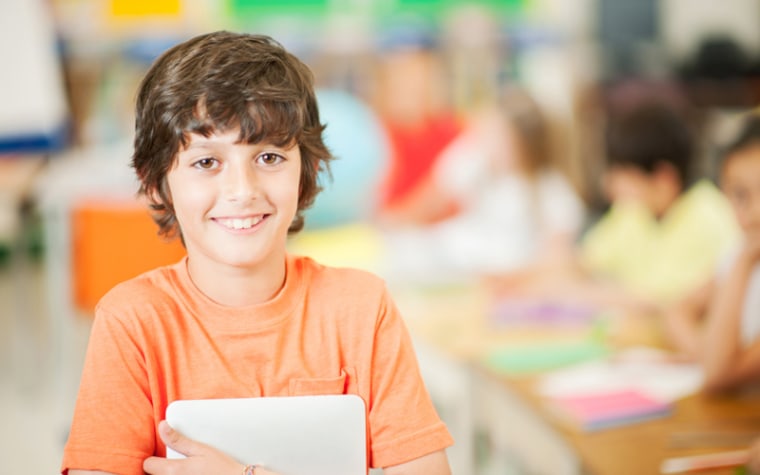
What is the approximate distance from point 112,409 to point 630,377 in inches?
45.3

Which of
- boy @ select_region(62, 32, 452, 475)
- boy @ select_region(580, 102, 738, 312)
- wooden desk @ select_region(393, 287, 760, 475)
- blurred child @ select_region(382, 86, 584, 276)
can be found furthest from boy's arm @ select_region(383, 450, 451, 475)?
blurred child @ select_region(382, 86, 584, 276)

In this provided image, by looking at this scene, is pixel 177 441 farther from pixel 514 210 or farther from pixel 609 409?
pixel 514 210

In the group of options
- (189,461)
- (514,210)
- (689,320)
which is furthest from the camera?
(514,210)

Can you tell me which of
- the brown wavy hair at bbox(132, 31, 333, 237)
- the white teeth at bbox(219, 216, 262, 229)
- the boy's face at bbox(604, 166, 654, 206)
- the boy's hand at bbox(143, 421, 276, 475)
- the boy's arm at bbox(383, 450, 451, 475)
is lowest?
the boy's arm at bbox(383, 450, 451, 475)

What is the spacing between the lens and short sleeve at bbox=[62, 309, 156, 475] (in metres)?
0.92

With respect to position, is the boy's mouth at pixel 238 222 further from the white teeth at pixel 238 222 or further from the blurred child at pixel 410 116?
the blurred child at pixel 410 116

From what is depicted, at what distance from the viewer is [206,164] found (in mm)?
935

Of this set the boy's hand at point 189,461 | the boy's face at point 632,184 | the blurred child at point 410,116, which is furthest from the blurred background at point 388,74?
the boy's hand at point 189,461

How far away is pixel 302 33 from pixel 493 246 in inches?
110

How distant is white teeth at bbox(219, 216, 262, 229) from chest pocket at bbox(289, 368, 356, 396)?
161 millimetres

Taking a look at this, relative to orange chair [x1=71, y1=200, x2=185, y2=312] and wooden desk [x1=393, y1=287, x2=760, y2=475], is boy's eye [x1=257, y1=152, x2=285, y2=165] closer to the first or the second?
wooden desk [x1=393, y1=287, x2=760, y2=475]

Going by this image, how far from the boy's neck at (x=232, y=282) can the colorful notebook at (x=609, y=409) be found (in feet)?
2.55

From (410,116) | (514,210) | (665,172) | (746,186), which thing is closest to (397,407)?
(746,186)

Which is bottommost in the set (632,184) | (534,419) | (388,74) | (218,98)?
(534,419)
